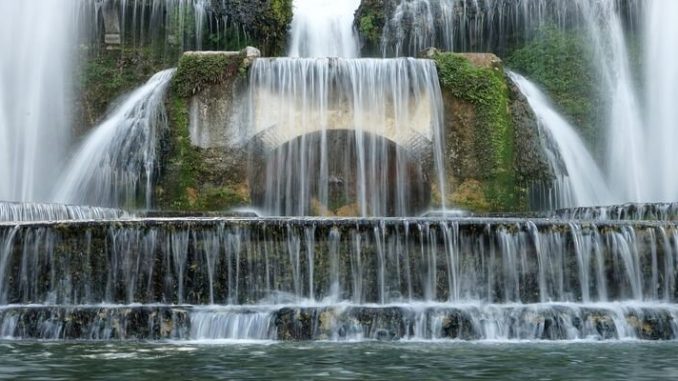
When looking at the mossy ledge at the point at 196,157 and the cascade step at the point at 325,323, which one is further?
the mossy ledge at the point at 196,157

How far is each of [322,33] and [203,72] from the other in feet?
17.6

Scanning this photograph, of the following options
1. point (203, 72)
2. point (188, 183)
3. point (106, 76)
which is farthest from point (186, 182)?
point (106, 76)

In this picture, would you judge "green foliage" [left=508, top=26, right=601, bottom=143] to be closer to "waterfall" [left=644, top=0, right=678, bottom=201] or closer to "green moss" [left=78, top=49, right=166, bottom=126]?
"waterfall" [left=644, top=0, right=678, bottom=201]

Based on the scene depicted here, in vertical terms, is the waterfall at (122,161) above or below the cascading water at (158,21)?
below

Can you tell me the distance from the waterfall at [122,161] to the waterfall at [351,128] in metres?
1.96

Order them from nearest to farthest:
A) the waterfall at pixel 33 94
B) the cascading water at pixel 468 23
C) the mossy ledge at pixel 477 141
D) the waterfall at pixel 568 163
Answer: the mossy ledge at pixel 477 141 → the waterfall at pixel 568 163 → the waterfall at pixel 33 94 → the cascading water at pixel 468 23

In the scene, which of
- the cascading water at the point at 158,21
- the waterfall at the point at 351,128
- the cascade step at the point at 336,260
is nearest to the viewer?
the cascade step at the point at 336,260

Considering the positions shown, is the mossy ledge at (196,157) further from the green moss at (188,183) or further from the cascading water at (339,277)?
the cascading water at (339,277)

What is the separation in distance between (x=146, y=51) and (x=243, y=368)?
54.9 ft

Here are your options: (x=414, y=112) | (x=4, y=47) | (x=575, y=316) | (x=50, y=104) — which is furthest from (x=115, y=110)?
(x=575, y=316)

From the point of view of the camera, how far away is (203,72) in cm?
1827

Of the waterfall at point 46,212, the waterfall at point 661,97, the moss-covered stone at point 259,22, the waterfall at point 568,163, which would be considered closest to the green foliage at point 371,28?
the moss-covered stone at point 259,22

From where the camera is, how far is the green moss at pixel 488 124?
59.8 feet

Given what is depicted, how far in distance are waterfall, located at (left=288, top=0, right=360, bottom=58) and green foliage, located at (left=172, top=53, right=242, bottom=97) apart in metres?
4.13
